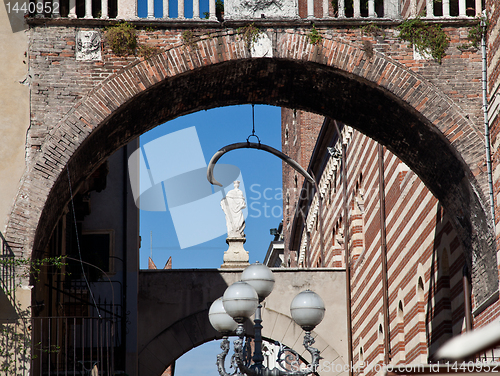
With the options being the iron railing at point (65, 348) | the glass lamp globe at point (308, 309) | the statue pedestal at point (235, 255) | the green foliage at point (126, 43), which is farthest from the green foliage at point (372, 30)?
the statue pedestal at point (235, 255)

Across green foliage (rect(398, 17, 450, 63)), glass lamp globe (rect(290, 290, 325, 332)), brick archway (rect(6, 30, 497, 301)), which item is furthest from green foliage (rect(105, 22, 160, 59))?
glass lamp globe (rect(290, 290, 325, 332))

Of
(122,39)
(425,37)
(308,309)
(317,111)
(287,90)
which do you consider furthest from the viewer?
(317,111)

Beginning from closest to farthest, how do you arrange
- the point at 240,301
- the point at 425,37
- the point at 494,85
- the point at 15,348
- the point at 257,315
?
the point at 240,301 → the point at 257,315 → the point at 15,348 → the point at 494,85 → the point at 425,37

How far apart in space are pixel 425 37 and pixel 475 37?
609 mm

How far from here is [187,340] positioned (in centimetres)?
1788

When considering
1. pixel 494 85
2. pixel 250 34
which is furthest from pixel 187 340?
pixel 494 85

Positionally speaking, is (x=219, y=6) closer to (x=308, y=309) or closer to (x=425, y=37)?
(x=425, y=37)

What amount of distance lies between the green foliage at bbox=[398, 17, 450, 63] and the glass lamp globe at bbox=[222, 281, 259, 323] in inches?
161

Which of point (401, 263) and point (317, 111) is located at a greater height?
point (317, 111)

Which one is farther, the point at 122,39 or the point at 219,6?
the point at 219,6

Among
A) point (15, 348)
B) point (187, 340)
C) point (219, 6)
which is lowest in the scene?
point (15, 348)

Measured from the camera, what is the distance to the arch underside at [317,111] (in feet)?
30.1

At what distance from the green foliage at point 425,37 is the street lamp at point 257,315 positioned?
3586mm

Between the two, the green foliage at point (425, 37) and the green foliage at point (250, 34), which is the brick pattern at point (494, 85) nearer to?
the green foliage at point (425, 37)
